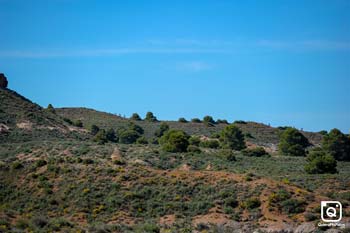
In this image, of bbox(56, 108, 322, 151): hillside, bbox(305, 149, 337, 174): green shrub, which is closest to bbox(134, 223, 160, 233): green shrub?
bbox(305, 149, 337, 174): green shrub

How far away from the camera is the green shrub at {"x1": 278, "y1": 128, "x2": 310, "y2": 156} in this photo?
89.1 metres

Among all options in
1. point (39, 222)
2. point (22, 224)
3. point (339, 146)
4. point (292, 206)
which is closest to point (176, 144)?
point (339, 146)

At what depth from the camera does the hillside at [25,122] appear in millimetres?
77688

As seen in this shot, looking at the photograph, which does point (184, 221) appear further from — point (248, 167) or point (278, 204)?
point (248, 167)

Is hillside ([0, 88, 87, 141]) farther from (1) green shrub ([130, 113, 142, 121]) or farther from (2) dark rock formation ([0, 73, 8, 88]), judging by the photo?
(1) green shrub ([130, 113, 142, 121])

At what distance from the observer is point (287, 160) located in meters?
74.9

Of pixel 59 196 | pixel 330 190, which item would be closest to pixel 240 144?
pixel 330 190

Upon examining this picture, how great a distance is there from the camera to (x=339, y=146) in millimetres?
85125

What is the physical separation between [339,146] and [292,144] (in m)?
8.09

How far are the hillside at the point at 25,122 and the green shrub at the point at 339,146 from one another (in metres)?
36.7

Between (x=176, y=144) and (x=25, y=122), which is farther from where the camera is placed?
(x=25, y=122)

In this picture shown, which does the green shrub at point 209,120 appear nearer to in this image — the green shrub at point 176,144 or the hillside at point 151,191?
the green shrub at point 176,144

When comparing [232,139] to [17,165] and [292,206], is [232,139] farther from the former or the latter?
[292,206]

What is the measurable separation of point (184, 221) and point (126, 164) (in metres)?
15.9
